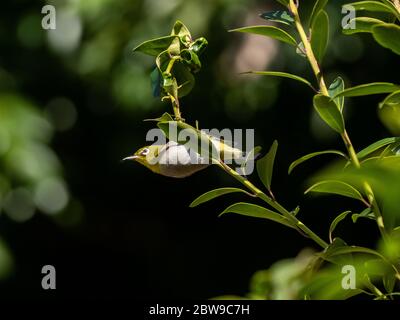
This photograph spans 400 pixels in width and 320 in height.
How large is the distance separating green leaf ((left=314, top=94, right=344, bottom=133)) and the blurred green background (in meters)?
1.61

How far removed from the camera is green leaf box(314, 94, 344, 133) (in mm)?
506

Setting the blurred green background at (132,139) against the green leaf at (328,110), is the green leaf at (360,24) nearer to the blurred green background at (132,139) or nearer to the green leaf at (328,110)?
the green leaf at (328,110)

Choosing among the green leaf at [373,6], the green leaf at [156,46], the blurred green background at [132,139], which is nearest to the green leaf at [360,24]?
the green leaf at [373,6]

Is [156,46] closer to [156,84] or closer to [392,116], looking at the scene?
[156,84]

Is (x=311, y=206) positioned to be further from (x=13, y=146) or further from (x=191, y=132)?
(x=191, y=132)

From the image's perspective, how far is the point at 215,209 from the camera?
3.10 meters

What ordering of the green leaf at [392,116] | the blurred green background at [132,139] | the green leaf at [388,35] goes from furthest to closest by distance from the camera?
the blurred green background at [132,139] < the green leaf at [392,116] < the green leaf at [388,35]

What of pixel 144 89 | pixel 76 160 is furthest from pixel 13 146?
pixel 76 160

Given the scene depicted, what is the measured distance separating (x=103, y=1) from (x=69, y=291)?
4.90ft

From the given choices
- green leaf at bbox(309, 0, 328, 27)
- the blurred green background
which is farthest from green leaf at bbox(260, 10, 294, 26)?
the blurred green background

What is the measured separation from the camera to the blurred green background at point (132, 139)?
2.24m

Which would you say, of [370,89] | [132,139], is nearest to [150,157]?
[370,89]

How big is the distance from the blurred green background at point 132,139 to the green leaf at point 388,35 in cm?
167

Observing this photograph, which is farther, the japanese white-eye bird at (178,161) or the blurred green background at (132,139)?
the blurred green background at (132,139)
